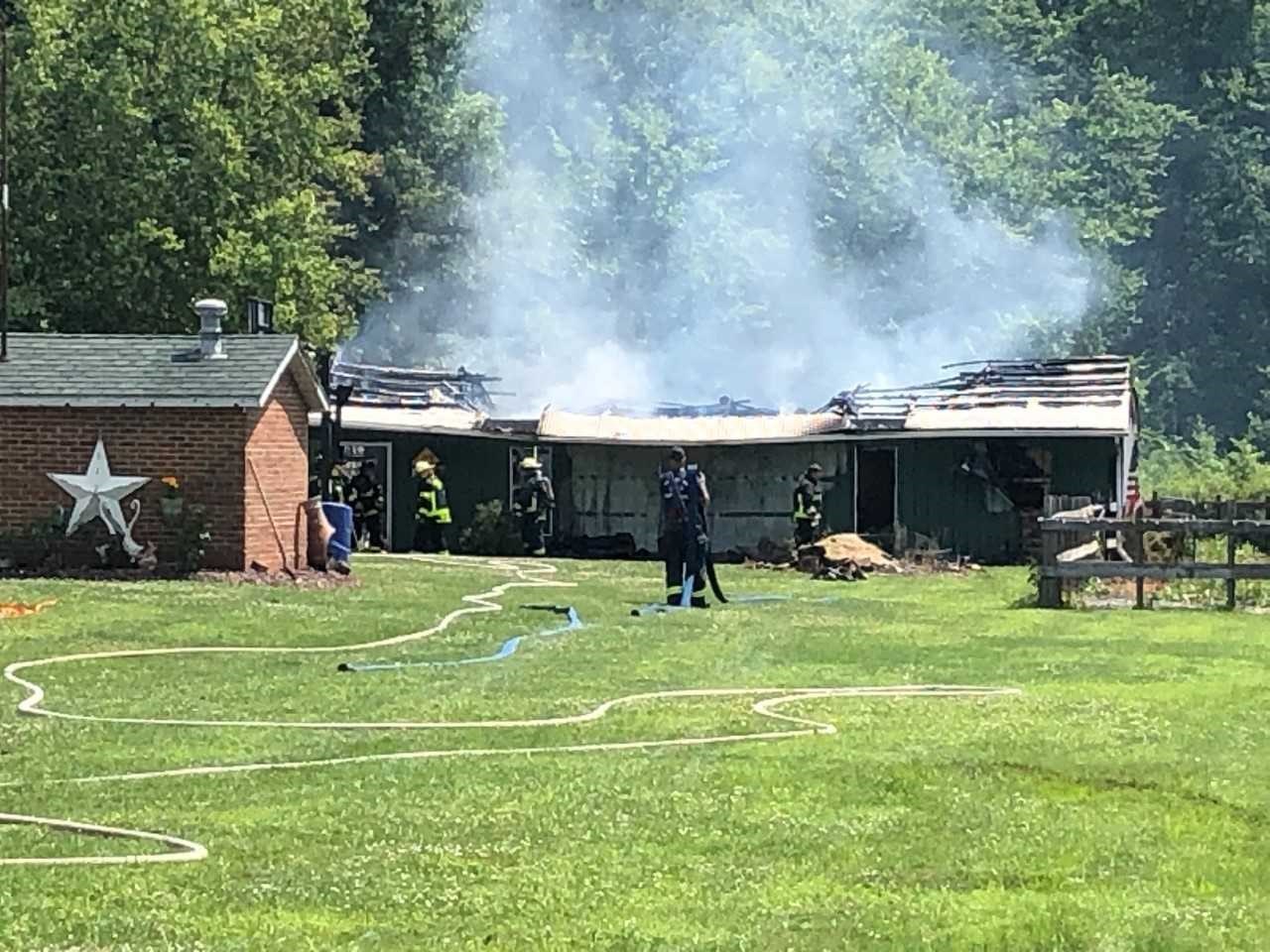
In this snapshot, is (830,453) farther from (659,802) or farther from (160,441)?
(659,802)

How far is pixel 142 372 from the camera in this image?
24000 millimetres

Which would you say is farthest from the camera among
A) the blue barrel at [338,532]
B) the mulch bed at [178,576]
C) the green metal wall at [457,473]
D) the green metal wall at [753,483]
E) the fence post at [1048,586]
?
the green metal wall at [457,473]

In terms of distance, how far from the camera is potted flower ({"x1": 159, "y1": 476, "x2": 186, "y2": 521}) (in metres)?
23.3

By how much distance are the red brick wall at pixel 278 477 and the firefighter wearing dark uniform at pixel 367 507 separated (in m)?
7.30

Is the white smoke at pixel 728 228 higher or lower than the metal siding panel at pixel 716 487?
higher

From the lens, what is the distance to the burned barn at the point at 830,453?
1276 inches

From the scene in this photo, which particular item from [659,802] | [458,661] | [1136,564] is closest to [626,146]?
[1136,564]

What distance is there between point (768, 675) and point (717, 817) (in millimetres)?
5824

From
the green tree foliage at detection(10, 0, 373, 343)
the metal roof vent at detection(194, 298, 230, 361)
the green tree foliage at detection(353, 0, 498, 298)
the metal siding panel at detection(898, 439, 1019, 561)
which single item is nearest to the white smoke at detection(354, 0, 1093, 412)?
the green tree foliage at detection(353, 0, 498, 298)

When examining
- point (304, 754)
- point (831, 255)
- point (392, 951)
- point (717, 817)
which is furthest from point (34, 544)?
point (831, 255)

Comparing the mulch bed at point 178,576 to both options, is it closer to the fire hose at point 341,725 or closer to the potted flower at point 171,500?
the potted flower at point 171,500

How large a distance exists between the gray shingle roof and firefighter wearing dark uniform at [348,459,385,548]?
786cm

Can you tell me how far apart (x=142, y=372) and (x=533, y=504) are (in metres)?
9.71

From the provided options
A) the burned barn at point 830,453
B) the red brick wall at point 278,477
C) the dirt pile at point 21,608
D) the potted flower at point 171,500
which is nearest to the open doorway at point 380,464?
the burned barn at point 830,453
